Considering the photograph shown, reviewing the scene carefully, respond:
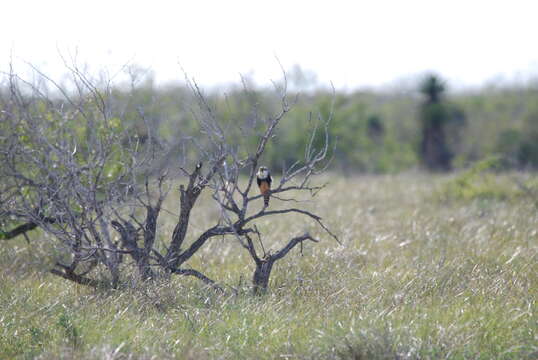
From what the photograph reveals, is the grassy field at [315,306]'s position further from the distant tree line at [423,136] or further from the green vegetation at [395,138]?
the distant tree line at [423,136]

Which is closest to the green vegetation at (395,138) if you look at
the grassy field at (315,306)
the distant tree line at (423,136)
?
the distant tree line at (423,136)

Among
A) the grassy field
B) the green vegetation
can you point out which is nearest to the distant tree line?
the green vegetation

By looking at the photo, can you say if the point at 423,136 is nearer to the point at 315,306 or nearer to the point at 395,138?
the point at 395,138

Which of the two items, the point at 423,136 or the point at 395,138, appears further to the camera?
the point at 395,138

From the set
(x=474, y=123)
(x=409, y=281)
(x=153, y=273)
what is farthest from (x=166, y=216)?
(x=474, y=123)

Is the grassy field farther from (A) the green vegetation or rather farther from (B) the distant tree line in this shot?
(B) the distant tree line

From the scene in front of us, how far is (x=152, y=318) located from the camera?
4.53 meters

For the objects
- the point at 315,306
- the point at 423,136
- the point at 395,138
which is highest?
the point at 315,306

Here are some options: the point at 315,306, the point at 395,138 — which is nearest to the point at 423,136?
the point at 395,138

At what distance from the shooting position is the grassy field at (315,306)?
3971 mm

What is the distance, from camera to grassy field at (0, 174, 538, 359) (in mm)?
3971

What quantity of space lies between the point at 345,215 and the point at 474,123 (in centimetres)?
1603

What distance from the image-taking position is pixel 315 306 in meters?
→ 4.84

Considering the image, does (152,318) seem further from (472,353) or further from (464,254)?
(464,254)
